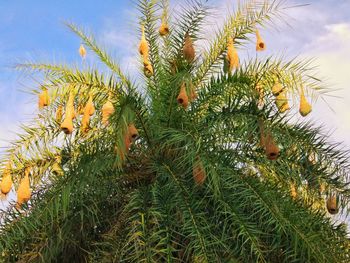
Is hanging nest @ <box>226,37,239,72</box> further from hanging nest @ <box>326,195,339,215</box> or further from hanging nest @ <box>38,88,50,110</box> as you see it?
hanging nest @ <box>38,88,50,110</box>

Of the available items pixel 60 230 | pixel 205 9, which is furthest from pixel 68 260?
pixel 205 9

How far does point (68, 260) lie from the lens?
8531mm

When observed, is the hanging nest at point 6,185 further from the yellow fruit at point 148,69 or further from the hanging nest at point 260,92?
the hanging nest at point 260,92

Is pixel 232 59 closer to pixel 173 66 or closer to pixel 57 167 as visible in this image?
pixel 173 66

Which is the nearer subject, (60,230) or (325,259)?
(325,259)

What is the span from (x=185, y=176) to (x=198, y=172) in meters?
0.52

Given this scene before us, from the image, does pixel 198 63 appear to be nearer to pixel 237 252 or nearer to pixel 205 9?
pixel 205 9

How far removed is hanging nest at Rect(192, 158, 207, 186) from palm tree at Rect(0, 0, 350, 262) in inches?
0.6

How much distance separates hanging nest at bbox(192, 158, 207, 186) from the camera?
734cm

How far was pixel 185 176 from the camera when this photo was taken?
7.91 meters

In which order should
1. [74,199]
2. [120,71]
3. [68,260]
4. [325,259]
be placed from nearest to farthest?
[325,259] < [74,199] < [68,260] < [120,71]

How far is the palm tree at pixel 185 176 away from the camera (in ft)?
24.4

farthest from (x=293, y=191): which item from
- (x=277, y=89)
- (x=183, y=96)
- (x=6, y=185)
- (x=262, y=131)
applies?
(x=6, y=185)

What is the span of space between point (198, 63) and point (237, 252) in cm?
283
